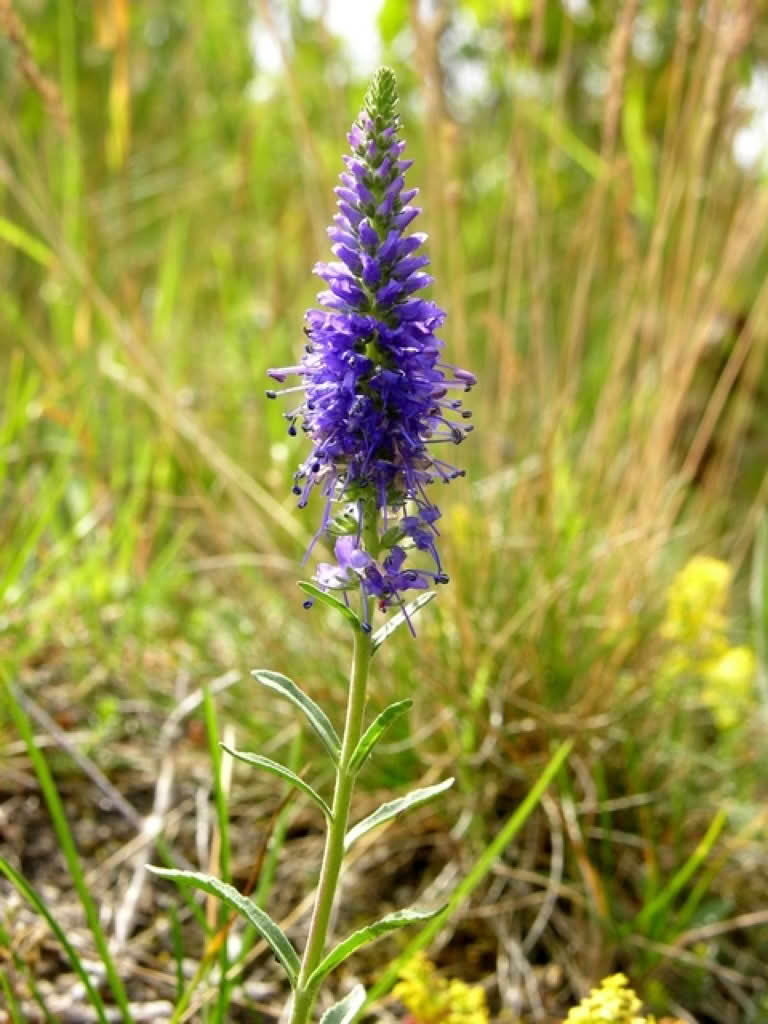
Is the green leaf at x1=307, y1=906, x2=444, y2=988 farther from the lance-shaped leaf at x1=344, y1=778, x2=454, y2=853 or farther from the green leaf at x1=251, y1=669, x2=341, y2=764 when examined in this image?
the green leaf at x1=251, y1=669, x2=341, y2=764

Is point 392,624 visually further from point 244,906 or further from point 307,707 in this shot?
point 244,906

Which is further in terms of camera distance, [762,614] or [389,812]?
[762,614]

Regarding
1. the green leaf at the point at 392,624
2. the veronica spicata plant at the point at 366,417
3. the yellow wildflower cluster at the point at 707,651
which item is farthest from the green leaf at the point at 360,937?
the yellow wildflower cluster at the point at 707,651

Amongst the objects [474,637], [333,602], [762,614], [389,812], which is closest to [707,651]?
[762,614]

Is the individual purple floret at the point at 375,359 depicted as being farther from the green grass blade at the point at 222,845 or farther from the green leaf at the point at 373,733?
the green grass blade at the point at 222,845

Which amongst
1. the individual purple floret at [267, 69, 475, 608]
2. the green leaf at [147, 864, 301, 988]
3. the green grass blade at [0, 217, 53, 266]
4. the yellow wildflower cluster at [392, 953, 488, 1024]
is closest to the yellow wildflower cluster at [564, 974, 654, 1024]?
the yellow wildflower cluster at [392, 953, 488, 1024]
